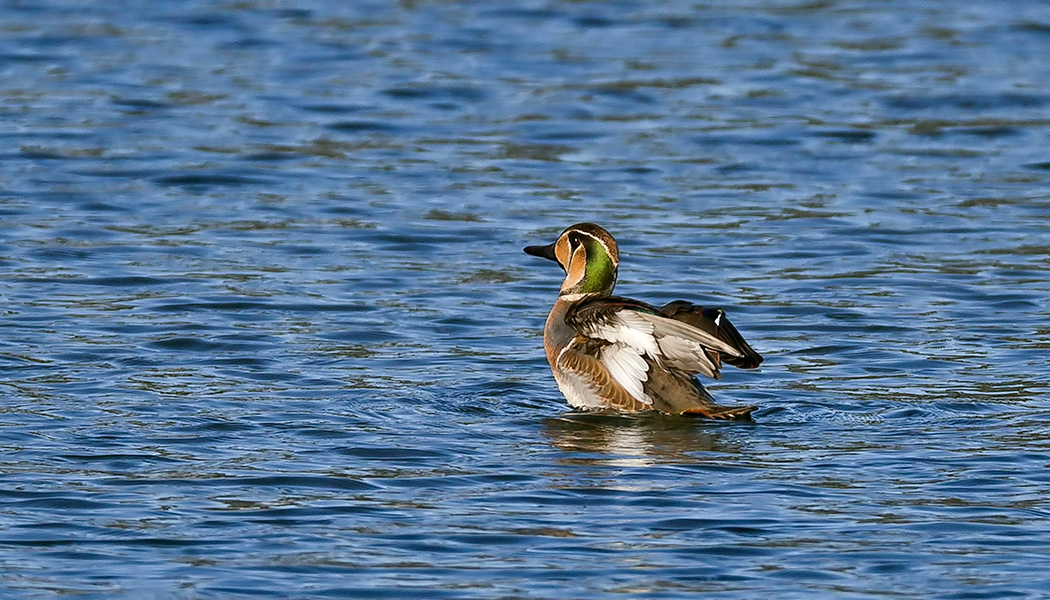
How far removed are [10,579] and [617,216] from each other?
8028 mm

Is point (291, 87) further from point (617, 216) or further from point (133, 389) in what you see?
point (133, 389)

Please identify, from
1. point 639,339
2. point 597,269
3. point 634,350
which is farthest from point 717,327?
point 597,269

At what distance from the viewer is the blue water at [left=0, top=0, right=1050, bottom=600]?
24.4 feet

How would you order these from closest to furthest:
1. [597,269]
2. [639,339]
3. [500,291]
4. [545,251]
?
[639,339], [597,269], [545,251], [500,291]

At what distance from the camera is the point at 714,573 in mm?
7113

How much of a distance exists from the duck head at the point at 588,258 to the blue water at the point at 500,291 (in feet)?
1.96

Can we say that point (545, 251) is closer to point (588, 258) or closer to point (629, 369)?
point (588, 258)

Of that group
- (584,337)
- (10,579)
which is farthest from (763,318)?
(10,579)

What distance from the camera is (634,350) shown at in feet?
32.1

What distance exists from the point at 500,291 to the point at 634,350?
2.87 metres

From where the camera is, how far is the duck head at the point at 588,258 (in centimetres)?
1033

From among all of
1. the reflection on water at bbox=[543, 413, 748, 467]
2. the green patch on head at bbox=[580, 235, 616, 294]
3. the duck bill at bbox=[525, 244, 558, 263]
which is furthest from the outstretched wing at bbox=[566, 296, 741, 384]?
the duck bill at bbox=[525, 244, 558, 263]

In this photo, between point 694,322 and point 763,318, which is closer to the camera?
point 694,322

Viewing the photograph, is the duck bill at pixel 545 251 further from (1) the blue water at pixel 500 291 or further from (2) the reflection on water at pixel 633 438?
(2) the reflection on water at pixel 633 438
